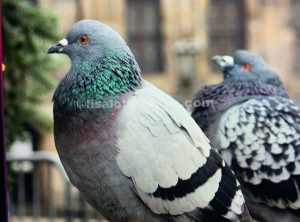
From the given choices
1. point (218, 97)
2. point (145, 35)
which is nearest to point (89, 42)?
point (218, 97)

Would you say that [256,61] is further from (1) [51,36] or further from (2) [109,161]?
(1) [51,36]

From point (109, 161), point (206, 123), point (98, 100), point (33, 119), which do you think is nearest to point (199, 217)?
point (109, 161)

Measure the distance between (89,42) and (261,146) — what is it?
2.25 feet

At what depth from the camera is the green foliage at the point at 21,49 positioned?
281cm

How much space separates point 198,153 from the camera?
145 centimetres

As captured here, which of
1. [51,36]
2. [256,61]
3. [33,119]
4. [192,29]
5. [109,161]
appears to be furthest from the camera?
[192,29]

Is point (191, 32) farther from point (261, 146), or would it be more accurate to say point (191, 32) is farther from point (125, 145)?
point (125, 145)

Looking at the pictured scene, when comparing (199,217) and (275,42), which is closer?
(199,217)

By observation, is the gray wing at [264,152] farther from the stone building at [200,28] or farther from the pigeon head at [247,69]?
the stone building at [200,28]

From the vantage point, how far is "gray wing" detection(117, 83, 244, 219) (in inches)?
55.3

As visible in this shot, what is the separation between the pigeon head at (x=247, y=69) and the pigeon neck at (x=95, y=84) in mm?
682

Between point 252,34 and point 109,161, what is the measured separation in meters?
7.34

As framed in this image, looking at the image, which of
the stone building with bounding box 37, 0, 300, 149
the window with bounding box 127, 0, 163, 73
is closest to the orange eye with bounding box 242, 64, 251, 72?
the stone building with bounding box 37, 0, 300, 149

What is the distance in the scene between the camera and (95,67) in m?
1.44
